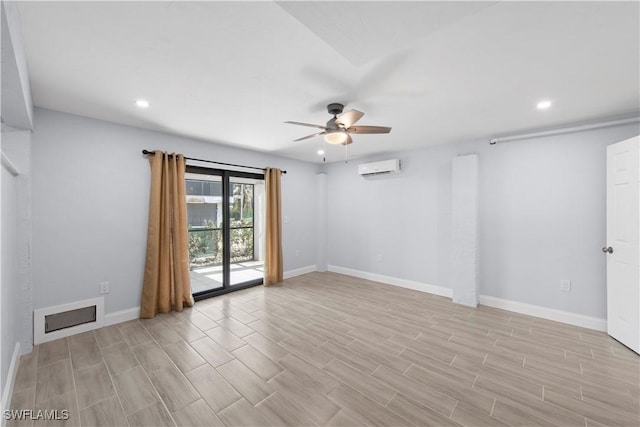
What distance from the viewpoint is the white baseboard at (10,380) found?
1658mm

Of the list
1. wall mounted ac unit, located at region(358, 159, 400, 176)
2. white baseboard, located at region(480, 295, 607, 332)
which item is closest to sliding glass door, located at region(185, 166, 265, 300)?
wall mounted ac unit, located at region(358, 159, 400, 176)

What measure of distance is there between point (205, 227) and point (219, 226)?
217mm

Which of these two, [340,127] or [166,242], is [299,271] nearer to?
[166,242]

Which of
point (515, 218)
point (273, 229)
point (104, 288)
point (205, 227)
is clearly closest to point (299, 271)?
point (273, 229)

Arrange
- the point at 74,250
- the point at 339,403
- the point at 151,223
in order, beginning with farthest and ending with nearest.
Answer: the point at 151,223 → the point at 74,250 → the point at 339,403

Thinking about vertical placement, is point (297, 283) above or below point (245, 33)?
below

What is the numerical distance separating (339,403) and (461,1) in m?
2.43

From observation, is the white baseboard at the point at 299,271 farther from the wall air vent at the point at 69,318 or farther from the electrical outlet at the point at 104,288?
the wall air vent at the point at 69,318

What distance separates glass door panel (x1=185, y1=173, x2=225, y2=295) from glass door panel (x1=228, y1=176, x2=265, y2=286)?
0.19 m

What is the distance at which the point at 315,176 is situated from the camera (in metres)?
5.64

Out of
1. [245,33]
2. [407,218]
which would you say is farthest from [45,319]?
[407,218]

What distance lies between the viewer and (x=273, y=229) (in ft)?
15.3

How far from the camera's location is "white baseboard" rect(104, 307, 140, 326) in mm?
2941

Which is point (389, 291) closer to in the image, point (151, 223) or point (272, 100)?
point (272, 100)
